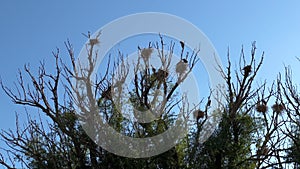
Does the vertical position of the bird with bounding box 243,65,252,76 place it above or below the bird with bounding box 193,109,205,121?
above

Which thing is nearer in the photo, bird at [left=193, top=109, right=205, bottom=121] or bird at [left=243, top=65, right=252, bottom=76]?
bird at [left=193, top=109, right=205, bottom=121]

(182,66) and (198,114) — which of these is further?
(182,66)

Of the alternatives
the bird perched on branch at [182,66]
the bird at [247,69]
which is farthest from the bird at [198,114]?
the bird at [247,69]

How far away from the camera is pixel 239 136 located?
6.37 m

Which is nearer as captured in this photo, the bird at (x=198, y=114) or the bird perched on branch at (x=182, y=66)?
the bird at (x=198, y=114)

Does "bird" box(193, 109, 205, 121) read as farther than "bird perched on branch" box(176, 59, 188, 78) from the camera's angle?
No

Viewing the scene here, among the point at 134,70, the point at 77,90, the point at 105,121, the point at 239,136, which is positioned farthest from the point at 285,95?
the point at 77,90

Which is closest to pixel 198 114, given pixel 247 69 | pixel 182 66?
pixel 182 66

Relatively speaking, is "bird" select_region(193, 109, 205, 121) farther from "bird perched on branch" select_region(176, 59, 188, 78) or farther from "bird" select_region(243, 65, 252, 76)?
"bird" select_region(243, 65, 252, 76)

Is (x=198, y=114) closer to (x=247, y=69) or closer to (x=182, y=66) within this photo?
(x=182, y=66)

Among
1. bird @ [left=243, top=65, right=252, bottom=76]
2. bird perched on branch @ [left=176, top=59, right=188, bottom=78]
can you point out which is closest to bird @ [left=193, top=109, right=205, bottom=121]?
bird perched on branch @ [left=176, top=59, right=188, bottom=78]

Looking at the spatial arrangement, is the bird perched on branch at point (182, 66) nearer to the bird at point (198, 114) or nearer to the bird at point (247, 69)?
the bird at point (198, 114)

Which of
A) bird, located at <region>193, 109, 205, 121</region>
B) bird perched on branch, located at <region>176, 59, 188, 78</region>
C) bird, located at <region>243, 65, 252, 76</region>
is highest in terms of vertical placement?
bird perched on branch, located at <region>176, 59, 188, 78</region>

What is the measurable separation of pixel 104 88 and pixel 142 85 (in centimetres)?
59
